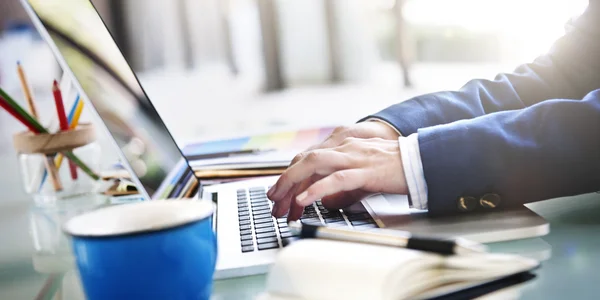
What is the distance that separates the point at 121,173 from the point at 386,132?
1.90 ft

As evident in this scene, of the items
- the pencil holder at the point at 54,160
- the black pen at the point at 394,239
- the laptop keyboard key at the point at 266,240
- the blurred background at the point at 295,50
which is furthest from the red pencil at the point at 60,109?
the black pen at the point at 394,239

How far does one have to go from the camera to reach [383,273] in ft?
1.29

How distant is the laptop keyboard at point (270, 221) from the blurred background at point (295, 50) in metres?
0.51

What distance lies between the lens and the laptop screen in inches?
29.7

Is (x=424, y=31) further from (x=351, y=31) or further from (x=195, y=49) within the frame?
(x=195, y=49)

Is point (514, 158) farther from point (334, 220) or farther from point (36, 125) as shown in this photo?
point (36, 125)

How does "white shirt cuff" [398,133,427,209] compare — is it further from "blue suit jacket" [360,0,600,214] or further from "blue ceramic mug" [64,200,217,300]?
"blue ceramic mug" [64,200,217,300]

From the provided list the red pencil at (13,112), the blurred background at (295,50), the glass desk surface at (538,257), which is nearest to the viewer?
the glass desk surface at (538,257)

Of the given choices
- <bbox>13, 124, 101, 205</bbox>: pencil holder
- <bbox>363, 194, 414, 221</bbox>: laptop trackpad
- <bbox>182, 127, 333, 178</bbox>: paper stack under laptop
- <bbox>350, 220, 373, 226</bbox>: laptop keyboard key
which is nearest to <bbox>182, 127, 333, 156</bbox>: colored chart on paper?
<bbox>182, 127, 333, 178</bbox>: paper stack under laptop

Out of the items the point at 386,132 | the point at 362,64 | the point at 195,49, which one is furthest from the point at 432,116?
the point at 195,49

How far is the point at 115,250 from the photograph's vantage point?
15.6 inches

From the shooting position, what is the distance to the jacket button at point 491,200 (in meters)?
0.67

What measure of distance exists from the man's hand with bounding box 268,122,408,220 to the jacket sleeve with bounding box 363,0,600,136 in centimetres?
19

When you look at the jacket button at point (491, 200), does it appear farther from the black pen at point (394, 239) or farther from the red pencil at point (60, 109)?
the red pencil at point (60, 109)
